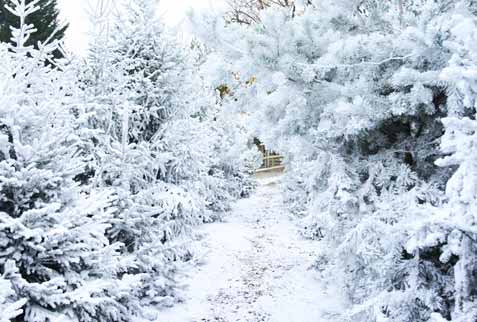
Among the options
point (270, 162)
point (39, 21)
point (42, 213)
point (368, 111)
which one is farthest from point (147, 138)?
point (270, 162)

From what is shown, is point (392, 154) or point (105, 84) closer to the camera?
point (392, 154)

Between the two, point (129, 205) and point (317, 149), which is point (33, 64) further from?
point (317, 149)

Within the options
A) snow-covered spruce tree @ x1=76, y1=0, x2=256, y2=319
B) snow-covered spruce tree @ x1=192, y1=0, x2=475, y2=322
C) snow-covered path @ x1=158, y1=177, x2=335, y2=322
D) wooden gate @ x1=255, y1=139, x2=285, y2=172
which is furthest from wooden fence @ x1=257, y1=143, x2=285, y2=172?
snow-covered spruce tree @ x1=192, y1=0, x2=475, y2=322

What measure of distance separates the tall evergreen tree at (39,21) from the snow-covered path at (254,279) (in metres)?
13.9

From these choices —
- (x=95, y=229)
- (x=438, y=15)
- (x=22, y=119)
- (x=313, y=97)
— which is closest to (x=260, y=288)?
(x=95, y=229)

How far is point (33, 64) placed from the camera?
4387 mm

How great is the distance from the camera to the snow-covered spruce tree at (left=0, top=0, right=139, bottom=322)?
147 inches

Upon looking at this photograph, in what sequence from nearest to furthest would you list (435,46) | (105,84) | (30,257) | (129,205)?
(435,46)
(30,257)
(129,205)
(105,84)

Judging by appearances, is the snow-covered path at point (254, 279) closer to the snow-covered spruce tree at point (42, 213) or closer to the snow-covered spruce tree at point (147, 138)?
the snow-covered spruce tree at point (147, 138)

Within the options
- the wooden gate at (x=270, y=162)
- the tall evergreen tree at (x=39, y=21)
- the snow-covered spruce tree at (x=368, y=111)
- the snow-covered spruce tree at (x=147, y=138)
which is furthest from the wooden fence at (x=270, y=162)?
the snow-covered spruce tree at (x=368, y=111)

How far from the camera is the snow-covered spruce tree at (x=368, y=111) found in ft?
11.2

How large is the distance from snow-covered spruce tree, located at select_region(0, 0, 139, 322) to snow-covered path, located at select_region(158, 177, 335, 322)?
1.75 m

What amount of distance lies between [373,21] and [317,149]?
4.25 feet

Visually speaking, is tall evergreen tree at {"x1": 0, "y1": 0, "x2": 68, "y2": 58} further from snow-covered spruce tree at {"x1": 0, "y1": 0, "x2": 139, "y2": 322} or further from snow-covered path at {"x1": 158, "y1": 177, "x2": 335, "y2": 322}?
snow-covered spruce tree at {"x1": 0, "y1": 0, "x2": 139, "y2": 322}
